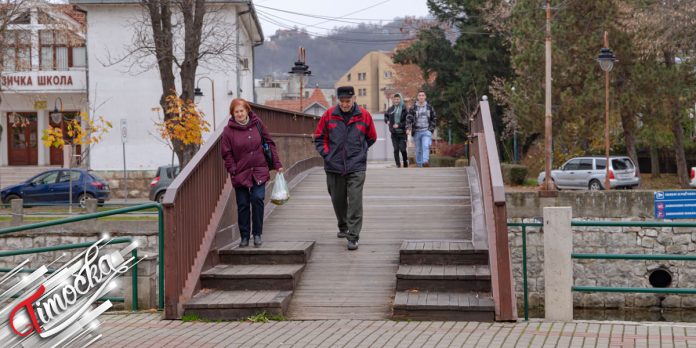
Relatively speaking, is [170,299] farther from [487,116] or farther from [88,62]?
[88,62]

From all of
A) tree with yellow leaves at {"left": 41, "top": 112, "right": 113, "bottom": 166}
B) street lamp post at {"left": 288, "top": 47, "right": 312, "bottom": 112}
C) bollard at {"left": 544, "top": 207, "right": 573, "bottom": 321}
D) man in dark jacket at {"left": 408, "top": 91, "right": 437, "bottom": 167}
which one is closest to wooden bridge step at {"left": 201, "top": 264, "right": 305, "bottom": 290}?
bollard at {"left": 544, "top": 207, "right": 573, "bottom": 321}

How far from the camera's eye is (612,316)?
61.4 feet

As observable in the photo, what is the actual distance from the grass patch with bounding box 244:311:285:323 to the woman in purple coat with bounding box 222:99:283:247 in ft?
5.87

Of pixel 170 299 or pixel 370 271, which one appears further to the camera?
pixel 370 271

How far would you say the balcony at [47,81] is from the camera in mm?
44406

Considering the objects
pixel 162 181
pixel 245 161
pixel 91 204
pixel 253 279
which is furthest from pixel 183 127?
pixel 253 279

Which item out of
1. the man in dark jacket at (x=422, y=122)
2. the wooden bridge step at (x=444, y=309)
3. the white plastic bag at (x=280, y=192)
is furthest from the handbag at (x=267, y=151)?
the man in dark jacket at (x=422, y=122)

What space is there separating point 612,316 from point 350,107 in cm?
959

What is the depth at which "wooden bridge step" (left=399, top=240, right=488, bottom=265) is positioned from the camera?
10.4 metres

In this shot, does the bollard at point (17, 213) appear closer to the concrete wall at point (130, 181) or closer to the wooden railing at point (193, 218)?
the wooden railing at point (193, 218)

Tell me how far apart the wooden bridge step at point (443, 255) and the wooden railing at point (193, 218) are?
220 cm

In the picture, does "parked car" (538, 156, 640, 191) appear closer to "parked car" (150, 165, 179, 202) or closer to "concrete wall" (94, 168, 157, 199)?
"parked car" (150, 165, 179, 202)

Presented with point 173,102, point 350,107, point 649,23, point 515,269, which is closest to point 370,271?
point 350,107

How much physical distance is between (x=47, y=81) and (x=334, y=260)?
121 ft
